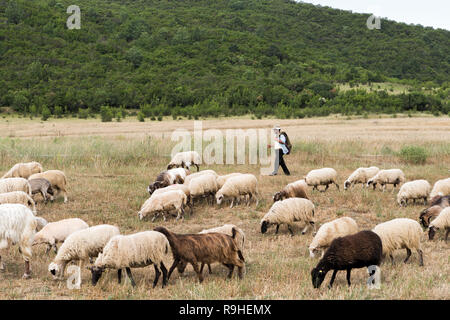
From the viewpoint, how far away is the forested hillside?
181 feet

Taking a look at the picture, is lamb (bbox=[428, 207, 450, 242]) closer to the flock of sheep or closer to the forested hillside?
the flock of sheep

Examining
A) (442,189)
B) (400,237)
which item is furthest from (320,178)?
(400,237)

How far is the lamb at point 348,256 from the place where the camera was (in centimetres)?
699

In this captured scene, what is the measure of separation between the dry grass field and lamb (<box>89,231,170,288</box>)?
0.28 m

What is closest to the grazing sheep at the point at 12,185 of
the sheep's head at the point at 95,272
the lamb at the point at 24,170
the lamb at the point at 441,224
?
the lamb at the point at 24,170

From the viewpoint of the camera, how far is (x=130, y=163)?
20.5 meters

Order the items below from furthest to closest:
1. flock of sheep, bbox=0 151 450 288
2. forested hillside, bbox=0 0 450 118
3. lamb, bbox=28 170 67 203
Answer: forested hillside, bbox=0 0 450 118 → lamb, bbox=28 170 67 203 → flock of sheep, bbox=0 151 450 288

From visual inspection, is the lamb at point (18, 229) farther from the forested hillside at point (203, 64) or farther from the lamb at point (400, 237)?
the forested hillside at point (203, 64)

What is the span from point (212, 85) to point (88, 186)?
50902mm

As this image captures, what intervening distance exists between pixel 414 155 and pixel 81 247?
718 inches

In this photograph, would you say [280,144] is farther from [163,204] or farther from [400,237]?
[400,237]

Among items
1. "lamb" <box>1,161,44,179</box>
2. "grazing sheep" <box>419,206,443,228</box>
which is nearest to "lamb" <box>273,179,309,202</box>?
"grazing sheep" <box>419,206,443,228</box>

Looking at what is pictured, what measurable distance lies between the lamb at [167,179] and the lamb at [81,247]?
19.2 ft
